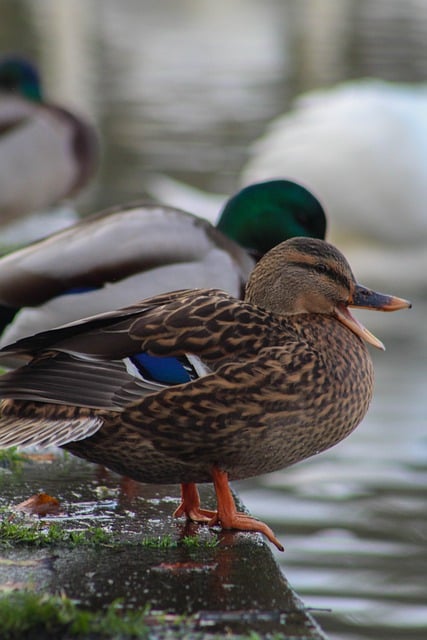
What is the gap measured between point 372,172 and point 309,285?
23.2 ft

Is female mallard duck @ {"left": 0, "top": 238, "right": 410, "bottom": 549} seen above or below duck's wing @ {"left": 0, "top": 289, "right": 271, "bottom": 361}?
below

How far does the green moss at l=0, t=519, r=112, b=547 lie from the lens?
3.22 m

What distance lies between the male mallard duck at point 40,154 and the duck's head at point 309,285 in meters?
7.43

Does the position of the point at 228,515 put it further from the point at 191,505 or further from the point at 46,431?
the point at 46,431

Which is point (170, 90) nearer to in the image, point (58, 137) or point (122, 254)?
point (58, 137)

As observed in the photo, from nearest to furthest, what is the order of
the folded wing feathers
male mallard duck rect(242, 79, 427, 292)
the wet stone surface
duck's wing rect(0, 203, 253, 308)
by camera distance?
the wet stone surface < the folded wing feathers < duck's wing rect(0, 203, 253, 308) < male mallard duck rect(242, 79, 427, 292)

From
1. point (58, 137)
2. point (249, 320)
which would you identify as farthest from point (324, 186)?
point (249, 320)

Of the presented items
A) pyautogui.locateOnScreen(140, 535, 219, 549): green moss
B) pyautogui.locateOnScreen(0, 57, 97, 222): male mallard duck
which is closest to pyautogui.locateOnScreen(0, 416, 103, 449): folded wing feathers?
pyautogui.locateOnScreen(140, 535, 219, 549): green moss

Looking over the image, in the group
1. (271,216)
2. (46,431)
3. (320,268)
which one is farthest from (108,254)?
(46,431)

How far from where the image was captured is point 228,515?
3406 mm

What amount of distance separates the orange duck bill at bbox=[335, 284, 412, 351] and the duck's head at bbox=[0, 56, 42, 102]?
891 cm

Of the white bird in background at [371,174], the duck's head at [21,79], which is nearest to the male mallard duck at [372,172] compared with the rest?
the white bird in background at [371,174]

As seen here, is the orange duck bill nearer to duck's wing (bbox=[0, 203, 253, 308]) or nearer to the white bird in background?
duck's wing (bbox=[0, 203, 253, 308])

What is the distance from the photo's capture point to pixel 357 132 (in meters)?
10.5
